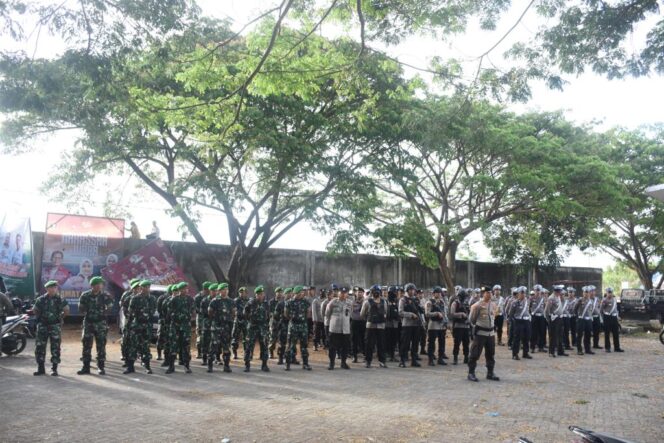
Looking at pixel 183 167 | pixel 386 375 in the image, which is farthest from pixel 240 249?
pixel 386 375

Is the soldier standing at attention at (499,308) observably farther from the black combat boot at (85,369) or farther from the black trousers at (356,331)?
the black combat boot at (85,369)

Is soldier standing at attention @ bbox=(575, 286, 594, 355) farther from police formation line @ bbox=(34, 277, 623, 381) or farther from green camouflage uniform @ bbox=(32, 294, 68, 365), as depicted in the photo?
green camouflage uniform @ bbox=(32, 294, 68, 365)

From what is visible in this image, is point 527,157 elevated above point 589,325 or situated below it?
above

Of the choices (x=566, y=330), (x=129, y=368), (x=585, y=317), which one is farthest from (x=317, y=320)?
(x=585, y=317)

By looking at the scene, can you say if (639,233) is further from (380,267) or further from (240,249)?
(240,249)

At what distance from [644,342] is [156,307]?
56.0 feet

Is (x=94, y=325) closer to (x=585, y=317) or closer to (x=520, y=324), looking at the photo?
(x=520, y=324)

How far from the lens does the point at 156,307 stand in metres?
12.0

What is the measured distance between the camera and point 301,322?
12.3m

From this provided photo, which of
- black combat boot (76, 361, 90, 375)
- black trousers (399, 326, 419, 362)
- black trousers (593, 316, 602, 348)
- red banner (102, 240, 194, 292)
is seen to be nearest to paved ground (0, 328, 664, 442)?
black combat boot (76, 361, 90, 375)

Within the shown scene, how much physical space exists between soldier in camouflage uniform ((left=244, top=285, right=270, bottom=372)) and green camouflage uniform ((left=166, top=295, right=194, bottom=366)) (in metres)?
1.25

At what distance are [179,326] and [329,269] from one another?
14093 millimetres

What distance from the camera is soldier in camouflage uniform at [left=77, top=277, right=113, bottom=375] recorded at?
1103 cm

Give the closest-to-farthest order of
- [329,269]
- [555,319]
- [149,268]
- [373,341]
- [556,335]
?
[373,341]
[555,319]
[556,335]
[149,268]
[329,269]
